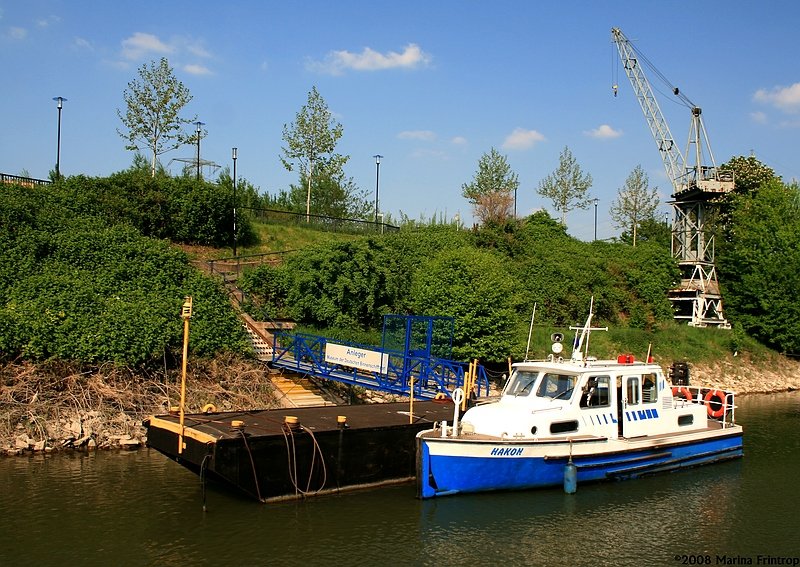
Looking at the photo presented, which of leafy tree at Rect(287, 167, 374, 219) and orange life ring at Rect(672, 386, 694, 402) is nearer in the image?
orange life ring at Rect(672, 386, 694, 402)

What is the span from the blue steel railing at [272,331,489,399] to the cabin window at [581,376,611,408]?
451 centimetres

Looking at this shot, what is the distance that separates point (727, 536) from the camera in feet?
48.3

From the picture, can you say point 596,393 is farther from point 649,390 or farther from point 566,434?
point 649,390

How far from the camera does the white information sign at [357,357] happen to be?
23.0 m

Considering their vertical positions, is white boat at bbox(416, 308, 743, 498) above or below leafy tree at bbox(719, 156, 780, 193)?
below

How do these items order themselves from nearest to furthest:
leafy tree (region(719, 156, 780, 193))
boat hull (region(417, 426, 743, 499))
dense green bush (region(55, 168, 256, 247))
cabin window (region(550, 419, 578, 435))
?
1. boat hull (region(417, 426, 743, 499))
2. cabin window (region(550, 419, 578, 435))
3. dense green bush (region(55, 168, 256, 247))
4. leafy tree (region(719, 156, 780, 193))

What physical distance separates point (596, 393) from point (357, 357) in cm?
812

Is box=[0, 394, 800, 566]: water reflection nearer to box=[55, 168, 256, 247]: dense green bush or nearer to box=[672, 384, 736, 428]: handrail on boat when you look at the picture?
box=[672, 384, 736, 428]: handrail on boat

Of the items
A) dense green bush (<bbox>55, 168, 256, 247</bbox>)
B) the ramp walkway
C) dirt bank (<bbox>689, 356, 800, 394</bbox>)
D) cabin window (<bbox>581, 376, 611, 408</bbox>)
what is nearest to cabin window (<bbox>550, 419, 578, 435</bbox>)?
cabin window (<bbox>581, 376, 611, 408</bbox>)

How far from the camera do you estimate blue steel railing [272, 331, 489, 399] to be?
22922 millimetres

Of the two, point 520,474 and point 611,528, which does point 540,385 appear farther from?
point 611,528

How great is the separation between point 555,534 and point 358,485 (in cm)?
467

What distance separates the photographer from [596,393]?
722 inches

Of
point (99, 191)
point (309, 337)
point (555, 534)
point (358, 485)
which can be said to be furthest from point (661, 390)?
point (99, 191)
